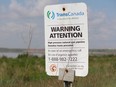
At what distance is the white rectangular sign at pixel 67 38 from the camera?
4.43m

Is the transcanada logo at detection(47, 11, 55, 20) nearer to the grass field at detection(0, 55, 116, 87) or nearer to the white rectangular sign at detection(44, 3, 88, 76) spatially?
the white rectangular sign at detection(44, 3, 88, 76)

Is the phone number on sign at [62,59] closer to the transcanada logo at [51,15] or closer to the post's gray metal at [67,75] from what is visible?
the post's gray metal at [67,75]

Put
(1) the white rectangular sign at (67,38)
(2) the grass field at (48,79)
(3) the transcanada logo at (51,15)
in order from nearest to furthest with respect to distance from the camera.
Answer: (1) the white rectangular sign at (67,38), (3) the transcanada logo at (51,15), (2) the grass field at (48,79)

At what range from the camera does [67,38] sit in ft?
14.7

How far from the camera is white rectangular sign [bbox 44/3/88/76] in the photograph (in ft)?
14.5

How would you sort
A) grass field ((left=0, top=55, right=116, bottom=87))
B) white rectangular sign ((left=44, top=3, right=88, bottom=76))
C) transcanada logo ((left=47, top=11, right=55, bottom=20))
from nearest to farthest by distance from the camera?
white rectangular sign ((left=44, top=3, right=88, bottom=76)) < transcanada logo ((left=47, top=11, right=55, bottom=20)) < grass field ((left=0, top=55, right=116, bottom=87))

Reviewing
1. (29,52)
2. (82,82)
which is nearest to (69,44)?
(29,52)

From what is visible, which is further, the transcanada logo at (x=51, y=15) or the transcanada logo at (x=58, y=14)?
the transcanada logo at (x=51, y=15)

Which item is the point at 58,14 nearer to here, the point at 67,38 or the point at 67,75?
the point at 67,38

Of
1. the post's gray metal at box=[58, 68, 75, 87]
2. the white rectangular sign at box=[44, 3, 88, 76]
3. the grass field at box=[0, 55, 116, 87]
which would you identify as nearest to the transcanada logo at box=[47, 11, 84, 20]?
the white rectangular sign at box=[44, 3, 88, 76]

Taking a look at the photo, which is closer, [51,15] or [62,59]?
[62,59]

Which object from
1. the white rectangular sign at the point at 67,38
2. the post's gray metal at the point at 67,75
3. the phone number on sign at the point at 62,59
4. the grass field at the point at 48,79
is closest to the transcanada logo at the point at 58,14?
the white rectangular sign at the point at 67,38

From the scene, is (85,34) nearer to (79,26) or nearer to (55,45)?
(79,26)

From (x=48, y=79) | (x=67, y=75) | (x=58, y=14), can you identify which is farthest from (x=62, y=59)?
(x=48, y=79)
